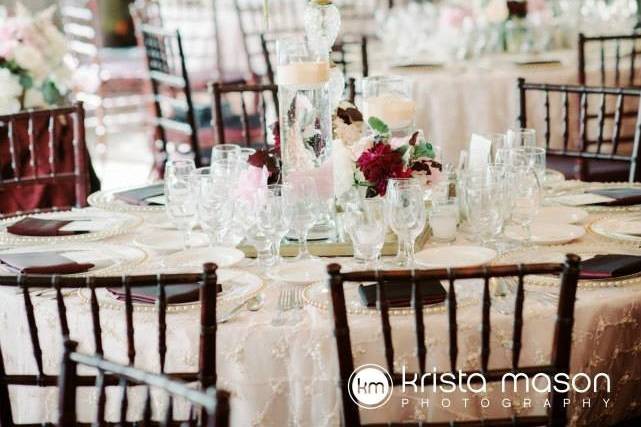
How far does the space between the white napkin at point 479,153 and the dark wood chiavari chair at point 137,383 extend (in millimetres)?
1204

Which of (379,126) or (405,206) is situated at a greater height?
(379,126)

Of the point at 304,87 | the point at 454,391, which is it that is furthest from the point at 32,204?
the point at 454,391

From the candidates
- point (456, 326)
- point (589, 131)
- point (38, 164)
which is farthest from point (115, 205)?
point (589, 131)

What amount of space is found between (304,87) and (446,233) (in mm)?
459

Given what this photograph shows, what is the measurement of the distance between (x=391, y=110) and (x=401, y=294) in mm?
644


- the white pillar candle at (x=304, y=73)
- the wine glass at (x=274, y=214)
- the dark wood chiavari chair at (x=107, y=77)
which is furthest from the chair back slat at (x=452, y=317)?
the dark wood chiavari chair at (x=107, y=77)

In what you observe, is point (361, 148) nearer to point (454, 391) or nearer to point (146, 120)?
point (454, 391)

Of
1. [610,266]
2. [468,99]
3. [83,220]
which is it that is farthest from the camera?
[468,99]

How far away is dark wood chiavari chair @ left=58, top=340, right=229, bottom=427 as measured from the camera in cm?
115

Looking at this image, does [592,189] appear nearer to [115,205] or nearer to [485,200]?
[485,200]

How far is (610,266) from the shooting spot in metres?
1.92

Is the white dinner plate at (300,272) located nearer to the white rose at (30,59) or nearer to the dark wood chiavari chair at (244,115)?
the dark wood chiavari chair at (244,115)

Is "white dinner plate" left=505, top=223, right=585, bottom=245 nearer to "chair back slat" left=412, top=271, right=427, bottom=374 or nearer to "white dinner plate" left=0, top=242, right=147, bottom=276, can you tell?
"chair back slat" left=412, top=271, right=427, bottom=374

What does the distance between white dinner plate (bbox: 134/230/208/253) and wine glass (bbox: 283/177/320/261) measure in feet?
0.86
